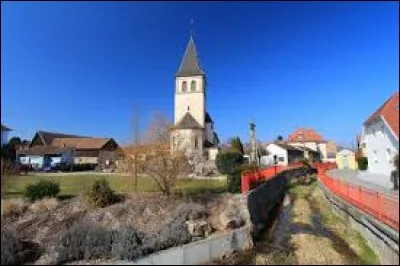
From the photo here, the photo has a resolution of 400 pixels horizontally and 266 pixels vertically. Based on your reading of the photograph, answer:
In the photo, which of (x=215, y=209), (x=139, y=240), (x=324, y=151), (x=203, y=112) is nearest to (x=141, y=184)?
(x=215, y=209)

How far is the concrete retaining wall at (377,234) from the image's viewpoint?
1071cm

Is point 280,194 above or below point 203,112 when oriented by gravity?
below

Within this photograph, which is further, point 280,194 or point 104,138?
point 104,138

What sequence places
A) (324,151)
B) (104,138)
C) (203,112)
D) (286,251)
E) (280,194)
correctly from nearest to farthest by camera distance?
(286,251) → (280,194) → (203,112) → (104,138) → (324,151)

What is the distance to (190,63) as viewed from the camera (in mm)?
58750

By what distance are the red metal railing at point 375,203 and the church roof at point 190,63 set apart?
4184 centimetres

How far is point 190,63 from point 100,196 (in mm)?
42466

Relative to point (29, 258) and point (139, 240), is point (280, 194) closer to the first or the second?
point (139, 240)

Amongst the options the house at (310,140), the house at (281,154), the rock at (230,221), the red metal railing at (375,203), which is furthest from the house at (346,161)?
the rock at (230,221)

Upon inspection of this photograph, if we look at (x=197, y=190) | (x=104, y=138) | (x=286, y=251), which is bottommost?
(x=286, y=251)

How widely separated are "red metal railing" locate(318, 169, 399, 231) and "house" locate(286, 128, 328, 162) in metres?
71.7

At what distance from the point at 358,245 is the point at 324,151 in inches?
3165

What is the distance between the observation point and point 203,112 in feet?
184

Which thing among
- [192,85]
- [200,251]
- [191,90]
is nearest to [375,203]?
[200,251]
